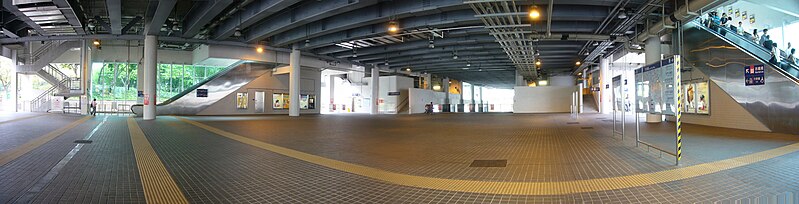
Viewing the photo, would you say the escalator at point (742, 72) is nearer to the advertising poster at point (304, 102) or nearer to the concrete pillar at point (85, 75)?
the advertising poster at point (304, 102)

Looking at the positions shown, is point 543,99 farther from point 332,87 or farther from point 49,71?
point 49,71

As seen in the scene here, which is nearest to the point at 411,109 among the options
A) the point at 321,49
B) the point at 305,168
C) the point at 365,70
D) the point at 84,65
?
the point at 365,70

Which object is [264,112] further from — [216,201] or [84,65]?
[216,201]

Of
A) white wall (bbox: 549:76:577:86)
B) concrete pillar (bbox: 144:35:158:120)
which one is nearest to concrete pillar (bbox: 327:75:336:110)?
concrete pillar (bbox: 144:35:158:120)

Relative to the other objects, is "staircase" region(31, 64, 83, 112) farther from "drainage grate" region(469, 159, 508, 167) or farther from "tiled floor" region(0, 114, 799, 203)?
"drainage grate" region(469, 159, 508, 167)

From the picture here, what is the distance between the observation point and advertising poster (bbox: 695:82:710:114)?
1469 cm

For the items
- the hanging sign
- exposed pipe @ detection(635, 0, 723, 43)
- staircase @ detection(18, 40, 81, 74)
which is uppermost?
staircase @ detection(18, 40, 81, 74)

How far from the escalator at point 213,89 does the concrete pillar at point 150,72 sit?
7651 millimetres

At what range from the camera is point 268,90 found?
3106 cm

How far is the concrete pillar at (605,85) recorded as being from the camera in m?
28.2

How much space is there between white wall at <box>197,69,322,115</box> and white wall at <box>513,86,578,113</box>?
19534 millimetres

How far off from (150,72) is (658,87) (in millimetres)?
22363

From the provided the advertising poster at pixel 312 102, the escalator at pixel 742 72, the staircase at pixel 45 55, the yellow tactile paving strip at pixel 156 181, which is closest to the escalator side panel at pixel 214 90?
the advertising poster at pixel 312 102

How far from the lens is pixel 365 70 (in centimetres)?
→ 3691
